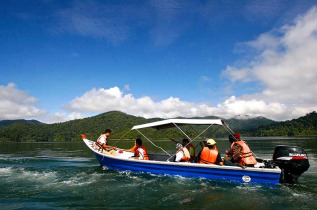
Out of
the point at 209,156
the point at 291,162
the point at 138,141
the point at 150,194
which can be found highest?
the point at 138,141

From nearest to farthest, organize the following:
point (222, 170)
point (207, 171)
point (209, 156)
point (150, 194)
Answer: point (150, 194) < point (222, 170) < point (207, 171) < point (209, 156)

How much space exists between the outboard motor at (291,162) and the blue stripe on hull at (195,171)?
0.97 m

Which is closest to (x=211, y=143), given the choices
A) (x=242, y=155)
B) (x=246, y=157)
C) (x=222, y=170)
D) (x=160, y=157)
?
(x=222, y=170)

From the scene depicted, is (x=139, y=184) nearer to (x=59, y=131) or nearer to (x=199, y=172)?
(x=199, y=172)

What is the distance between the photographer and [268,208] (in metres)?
5.93

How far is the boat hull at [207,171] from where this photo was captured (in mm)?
7657

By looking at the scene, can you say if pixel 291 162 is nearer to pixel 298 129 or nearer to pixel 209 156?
pixel 209 156

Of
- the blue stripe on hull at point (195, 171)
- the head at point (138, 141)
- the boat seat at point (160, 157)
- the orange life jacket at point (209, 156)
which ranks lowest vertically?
the blue stripe on hull at point (195, 171)

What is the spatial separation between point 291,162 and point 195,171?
360cm

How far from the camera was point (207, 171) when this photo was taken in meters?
8.44

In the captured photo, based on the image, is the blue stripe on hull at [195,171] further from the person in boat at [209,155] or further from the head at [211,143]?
the head at [211,143]

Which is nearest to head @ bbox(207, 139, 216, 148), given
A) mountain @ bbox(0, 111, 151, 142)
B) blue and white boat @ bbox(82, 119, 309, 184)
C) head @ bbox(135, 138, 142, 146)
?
blue and white boat @ bbox(82, 119, 309, 184)

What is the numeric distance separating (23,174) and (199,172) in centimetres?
868

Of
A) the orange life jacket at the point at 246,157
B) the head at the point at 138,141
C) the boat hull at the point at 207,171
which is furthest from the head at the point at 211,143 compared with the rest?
the head at the point at 138,141
